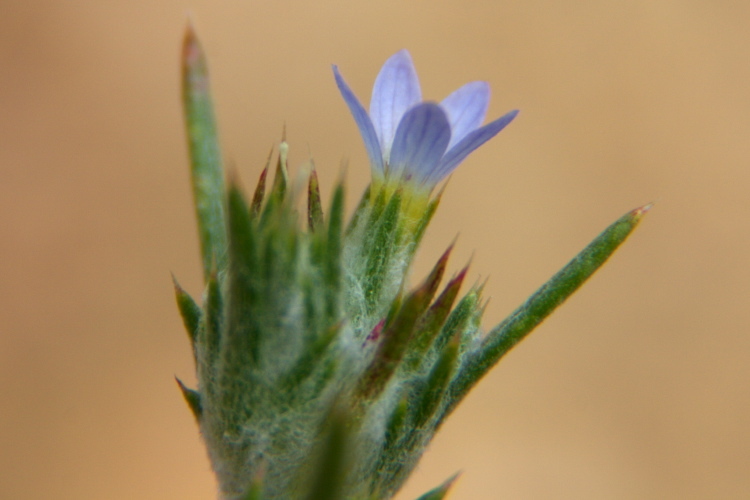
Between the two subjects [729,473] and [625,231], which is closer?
[625,231]

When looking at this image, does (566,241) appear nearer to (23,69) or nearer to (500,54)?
(500,54)

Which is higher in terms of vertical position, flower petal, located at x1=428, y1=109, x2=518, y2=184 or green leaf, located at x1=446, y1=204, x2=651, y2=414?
flower petal, located at x1=428, y1=109, x2=518, y2=184

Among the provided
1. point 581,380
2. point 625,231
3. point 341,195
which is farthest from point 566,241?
point 341,195

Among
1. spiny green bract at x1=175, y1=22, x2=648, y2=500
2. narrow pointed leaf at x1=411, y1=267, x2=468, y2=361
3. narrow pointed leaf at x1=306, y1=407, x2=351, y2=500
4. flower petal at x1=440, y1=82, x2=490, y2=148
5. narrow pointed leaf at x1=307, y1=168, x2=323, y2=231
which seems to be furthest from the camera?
flower petal at x1=440, y1=82, x2=490, y2=148

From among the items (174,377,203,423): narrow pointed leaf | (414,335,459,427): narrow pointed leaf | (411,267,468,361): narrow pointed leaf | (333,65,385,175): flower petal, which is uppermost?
(333,65,385,175): flower petal

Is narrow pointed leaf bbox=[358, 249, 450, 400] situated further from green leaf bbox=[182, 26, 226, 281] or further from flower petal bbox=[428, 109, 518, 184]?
green leaf bbox=[182, 26, 226, 281]

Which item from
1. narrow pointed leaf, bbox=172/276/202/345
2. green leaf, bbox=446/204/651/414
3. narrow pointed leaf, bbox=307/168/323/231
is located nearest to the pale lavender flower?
narrow pointed leaf, bbox=307/168/323/231

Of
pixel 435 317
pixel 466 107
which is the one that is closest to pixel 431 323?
pixel 435 317
